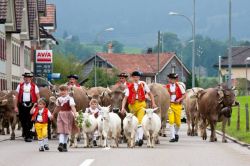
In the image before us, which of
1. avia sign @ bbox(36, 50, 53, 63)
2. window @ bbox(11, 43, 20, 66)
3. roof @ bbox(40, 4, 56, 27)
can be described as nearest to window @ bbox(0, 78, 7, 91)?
window @ bbox(11, 43, 20, 66)

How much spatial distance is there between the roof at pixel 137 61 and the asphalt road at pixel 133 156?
401 feet

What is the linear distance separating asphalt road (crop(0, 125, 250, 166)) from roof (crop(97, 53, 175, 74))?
122m

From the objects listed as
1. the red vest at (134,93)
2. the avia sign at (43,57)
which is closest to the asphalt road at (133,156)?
the red vest at (134,93)

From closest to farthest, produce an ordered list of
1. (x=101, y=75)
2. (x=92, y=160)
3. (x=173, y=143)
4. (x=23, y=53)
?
(x=92, y=160) < (x=173, y=143) < (x=23, y=53) < (x=101, y=75)

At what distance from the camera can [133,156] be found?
2403 centimetres

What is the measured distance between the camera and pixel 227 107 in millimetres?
34500

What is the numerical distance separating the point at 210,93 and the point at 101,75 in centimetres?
6866

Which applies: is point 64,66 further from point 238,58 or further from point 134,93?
point 238,58

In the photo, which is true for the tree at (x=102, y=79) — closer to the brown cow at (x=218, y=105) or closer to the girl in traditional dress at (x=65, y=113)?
the brown cow at (x=218, y=105)

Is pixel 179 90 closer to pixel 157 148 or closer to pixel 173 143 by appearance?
pixel 173 143

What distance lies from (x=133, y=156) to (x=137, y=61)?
135 meters

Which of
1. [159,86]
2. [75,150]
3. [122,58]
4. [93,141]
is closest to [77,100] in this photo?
[159,86]

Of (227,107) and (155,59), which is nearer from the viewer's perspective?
(227,107)

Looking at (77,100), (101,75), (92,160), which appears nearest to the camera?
(92,160)
